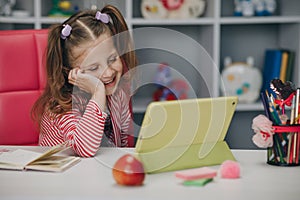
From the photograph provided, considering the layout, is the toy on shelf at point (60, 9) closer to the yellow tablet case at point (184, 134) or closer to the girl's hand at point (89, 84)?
the girl's hand at point (89, 84)

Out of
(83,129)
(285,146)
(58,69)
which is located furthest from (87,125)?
(285,146)

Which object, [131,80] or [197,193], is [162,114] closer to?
[197,193]

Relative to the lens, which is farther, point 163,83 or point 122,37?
point 163,83

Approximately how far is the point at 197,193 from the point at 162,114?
0.65 ft

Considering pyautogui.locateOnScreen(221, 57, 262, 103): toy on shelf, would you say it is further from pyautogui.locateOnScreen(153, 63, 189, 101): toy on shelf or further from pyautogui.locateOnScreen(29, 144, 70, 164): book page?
pyautogui.locateOnScreen(29, 144, 70, 164): book page

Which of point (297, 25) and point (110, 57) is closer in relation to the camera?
point (110, 57)

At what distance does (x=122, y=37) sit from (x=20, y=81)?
0.45 metres

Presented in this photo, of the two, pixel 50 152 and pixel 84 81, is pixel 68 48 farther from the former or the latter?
pixel 50 152

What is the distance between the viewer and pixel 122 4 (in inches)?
122

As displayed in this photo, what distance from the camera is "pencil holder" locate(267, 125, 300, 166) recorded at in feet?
4.24

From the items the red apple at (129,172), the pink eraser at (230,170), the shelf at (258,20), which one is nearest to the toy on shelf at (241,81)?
the shelf at (258,20)

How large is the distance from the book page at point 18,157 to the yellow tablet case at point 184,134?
0.27 meters

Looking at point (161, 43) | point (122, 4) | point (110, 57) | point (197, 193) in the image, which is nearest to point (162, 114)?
point (197, 193)

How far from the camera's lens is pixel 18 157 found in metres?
1.36
